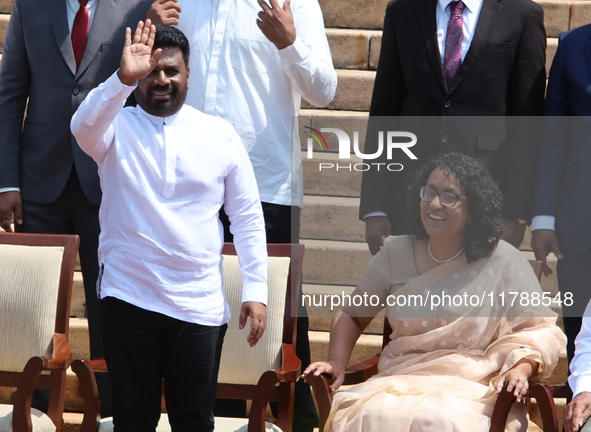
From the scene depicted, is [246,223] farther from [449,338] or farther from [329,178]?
[449,338]

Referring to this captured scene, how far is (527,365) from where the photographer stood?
3020 mm

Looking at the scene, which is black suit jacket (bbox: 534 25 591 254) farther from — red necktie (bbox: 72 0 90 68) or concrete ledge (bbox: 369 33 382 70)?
concrete ledge (bbox: 369 33 382 70)

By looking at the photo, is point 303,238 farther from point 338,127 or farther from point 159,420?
point 159,420

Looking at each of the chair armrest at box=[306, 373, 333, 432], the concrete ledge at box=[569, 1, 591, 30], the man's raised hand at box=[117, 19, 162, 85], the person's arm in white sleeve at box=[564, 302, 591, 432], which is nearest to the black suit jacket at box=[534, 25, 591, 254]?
the person's arm in white sleeve at box=[564, 302, 591, 432]

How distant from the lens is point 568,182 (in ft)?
11.5

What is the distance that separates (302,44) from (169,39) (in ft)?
2.45

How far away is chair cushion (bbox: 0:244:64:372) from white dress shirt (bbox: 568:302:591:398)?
1.69 metres

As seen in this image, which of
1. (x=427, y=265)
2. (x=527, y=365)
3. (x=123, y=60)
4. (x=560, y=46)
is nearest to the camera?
(x=123, y=60)

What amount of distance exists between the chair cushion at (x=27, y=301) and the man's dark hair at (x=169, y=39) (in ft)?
2.76

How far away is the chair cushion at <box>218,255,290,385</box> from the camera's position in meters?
3.35

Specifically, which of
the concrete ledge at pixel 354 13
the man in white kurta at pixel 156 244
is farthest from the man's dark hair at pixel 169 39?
the concrete ledge at pixel 354 13

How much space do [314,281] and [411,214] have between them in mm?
417

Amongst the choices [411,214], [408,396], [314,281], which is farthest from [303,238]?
[408,396]

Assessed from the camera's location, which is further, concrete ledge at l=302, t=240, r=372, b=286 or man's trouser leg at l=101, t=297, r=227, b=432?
concrete ledge at l=302, t=240, r=372, b=286
